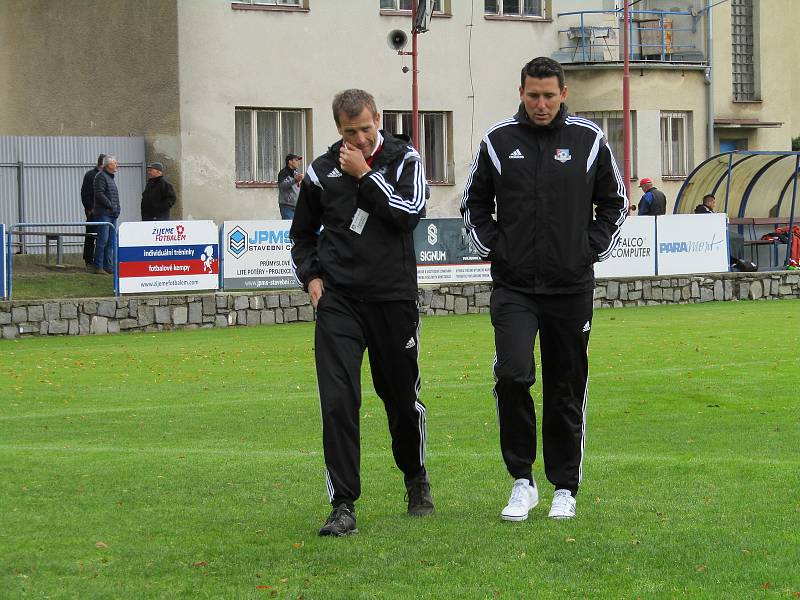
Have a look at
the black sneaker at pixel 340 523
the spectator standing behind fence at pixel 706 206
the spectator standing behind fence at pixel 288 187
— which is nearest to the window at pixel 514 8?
the spectator standing behind fence at pixel 706 206

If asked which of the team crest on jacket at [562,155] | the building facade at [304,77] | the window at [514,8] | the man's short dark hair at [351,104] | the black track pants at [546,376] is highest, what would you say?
the window at [514,8]

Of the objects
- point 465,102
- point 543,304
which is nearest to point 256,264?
point 465,102

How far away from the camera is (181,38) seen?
3225cm

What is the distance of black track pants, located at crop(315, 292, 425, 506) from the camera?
7.01 metres

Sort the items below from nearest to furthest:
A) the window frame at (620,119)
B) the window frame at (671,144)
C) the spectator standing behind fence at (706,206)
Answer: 1. the spectator standing behind fence at (706,206)
2. the window frame at (620,119)
3. the window frame at (671,144)

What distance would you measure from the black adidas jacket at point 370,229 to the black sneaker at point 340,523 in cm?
99

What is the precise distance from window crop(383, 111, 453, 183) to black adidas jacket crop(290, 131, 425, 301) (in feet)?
94.7

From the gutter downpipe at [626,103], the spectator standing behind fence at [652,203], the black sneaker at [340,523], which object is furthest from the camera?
the gutter downpipe at [626,103]

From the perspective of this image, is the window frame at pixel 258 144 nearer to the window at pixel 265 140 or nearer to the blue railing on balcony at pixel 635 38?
the window at pixel 265 140

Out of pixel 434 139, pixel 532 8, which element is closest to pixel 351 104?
pixel 434 139

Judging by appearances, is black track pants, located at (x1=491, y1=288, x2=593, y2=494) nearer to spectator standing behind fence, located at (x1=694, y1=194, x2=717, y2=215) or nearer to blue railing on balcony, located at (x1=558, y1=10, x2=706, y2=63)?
spectator standing behind fence, located at (x1=694, y1=194, x2=717, y2=215)

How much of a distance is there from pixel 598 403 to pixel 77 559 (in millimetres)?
6434

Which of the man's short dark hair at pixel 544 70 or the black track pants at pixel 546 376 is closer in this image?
the man's short dark hair at pixel 544 70

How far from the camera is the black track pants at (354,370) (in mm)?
7012
